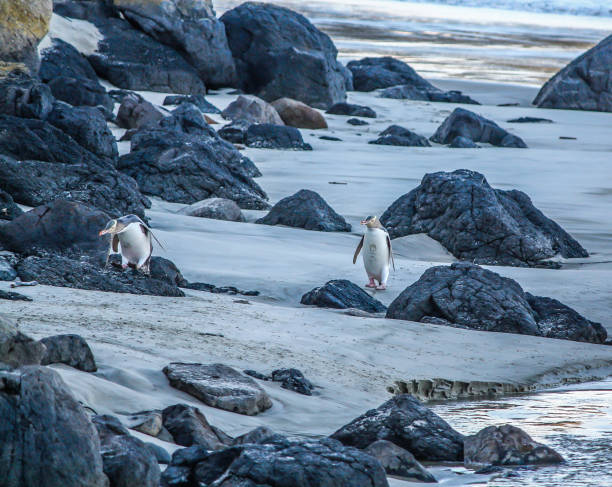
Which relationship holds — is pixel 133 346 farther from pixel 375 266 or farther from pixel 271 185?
pixel 271 185

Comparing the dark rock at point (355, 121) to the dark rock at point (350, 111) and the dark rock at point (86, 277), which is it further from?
the dark rock at point (86, 277)

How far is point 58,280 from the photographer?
7371 mm

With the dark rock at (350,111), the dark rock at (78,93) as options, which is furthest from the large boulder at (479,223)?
the dark rock at (350,111)

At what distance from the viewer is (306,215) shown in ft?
36.8

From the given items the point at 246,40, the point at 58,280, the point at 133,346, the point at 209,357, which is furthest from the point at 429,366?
the point at 246,40

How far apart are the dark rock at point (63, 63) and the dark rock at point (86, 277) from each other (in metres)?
11.7

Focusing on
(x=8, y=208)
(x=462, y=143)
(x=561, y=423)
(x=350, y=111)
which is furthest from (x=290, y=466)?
(x=350, y=111)

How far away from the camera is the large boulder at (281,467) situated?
3.60 m

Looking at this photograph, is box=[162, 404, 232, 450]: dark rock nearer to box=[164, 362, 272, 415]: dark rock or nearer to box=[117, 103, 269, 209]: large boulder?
box=[164, 362, 272, 415]: dark rock

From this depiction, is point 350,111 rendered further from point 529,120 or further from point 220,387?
point 220,387

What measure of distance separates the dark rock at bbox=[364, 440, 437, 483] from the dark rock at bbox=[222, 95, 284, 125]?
14.8 m

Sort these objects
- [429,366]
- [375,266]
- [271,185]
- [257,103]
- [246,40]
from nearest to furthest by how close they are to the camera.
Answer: [429,366] < [375,266] < [271,185] < [257,103] < [246,40]

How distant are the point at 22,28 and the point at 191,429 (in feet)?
40.6

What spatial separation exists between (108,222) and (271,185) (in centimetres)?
595
